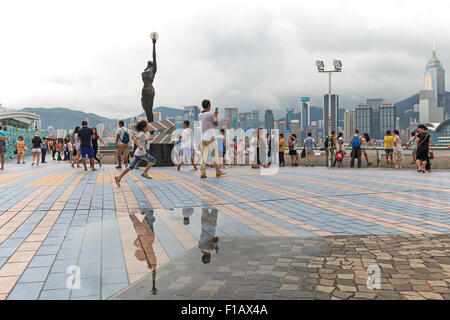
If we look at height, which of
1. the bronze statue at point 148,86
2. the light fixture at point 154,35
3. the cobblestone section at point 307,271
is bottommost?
the cobblestone section at point 307,271

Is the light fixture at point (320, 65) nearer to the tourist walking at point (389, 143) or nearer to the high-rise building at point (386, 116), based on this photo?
the tourist walking at point (389, 143)

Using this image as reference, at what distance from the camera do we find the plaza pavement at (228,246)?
257cm

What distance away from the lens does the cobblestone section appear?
2.46 m

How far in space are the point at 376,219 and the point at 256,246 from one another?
7.28 ft

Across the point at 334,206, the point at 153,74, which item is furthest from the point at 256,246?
the point at 153,74

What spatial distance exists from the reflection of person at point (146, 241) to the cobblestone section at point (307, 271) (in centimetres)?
18

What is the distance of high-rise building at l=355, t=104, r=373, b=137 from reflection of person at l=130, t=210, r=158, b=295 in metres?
141

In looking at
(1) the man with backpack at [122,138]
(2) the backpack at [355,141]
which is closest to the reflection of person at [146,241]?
(1) the man with backpack at [122,138]

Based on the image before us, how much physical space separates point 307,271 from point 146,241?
176 cm

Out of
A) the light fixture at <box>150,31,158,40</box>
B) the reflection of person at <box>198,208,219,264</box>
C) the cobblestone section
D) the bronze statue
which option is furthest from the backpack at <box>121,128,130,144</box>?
the cobblestone section

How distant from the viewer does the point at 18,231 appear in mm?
4297

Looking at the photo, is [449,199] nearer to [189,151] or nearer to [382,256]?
[382,256]

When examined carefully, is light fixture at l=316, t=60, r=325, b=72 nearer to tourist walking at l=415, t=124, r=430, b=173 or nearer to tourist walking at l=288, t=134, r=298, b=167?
tourist walking at l=288, t=134, r=298, b=167

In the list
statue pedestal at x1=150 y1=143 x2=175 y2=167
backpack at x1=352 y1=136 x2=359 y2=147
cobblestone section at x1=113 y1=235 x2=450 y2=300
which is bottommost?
cobblestone section at x1=113 y1=235 x2=450 y2=300
